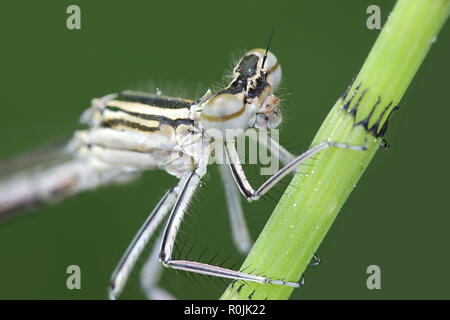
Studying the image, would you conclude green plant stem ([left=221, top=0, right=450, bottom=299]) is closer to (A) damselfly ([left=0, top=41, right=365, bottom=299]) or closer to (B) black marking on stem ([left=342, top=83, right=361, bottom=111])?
(B) black marking on stem ([left=342, top=83, right=361, bottom=111])

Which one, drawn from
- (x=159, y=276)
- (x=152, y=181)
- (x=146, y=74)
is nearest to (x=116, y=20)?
(x=146, y=74)

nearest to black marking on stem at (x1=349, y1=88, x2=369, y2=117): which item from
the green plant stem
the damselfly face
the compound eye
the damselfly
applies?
the green plant stem

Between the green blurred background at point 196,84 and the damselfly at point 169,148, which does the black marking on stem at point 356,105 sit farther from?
the green blurred background at point 196,84

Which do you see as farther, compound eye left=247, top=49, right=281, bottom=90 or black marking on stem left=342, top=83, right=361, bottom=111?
compound eye left=247, top=49, right=281, bottom=90

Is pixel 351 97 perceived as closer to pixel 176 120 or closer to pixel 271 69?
pixel 271 69

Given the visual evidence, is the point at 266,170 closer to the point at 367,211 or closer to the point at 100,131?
the point at 100,131

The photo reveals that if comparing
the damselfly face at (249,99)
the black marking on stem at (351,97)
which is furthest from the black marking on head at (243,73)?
the black marking on stem at (351,97)

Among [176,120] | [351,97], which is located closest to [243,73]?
[176,120]
